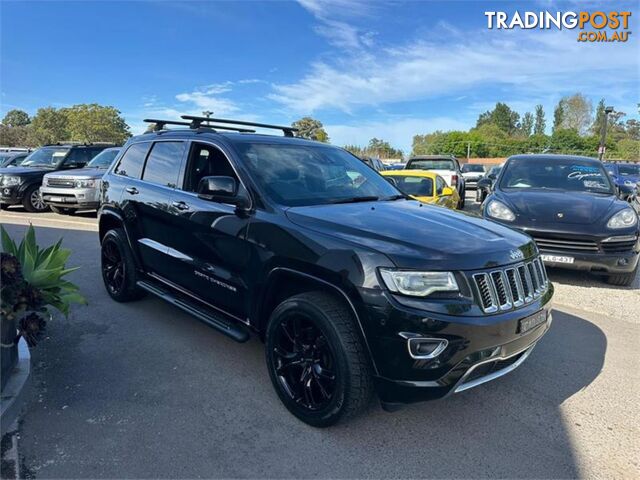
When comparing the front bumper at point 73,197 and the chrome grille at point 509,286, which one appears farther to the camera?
the front bumper at point 73,197

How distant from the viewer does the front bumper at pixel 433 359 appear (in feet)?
7.97

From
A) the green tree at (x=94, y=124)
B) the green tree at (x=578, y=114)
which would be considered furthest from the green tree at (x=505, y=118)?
the green tree at (x=94, y=124)

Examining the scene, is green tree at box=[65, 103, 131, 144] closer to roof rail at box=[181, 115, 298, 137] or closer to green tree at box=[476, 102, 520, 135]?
roof rail at box=[181, 115, 298, 137]

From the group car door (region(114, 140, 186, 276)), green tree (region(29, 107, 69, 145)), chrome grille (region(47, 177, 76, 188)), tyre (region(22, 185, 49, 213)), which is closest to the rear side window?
car door (region(114, 140, 186, 276))

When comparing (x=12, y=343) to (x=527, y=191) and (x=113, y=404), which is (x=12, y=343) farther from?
(x=527, y=191)

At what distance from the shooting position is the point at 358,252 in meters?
2.59

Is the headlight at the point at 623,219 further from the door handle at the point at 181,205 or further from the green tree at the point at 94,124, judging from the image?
the green tree at the point at 94,124

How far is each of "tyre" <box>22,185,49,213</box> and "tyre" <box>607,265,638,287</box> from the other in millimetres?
13506

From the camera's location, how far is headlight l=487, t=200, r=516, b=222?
614cm

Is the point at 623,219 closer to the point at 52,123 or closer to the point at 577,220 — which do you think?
the point at 577,220

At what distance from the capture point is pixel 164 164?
4.41m

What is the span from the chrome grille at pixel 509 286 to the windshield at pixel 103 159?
1224 centimetres

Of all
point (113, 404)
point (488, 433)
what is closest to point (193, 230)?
point (113, 404)

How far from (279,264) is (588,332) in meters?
3.42
